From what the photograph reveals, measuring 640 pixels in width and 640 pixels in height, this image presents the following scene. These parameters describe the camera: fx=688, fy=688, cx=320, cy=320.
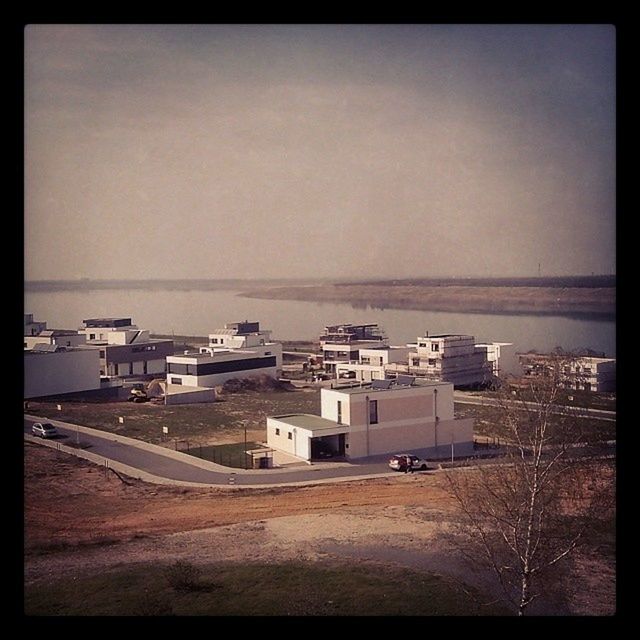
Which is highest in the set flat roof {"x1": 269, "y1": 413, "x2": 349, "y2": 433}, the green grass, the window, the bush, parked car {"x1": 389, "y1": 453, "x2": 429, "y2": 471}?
the window

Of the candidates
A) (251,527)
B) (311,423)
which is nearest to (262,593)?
(251,527)

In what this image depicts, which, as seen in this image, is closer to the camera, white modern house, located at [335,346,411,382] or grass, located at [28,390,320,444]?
grass, located at [28,390,320,444]

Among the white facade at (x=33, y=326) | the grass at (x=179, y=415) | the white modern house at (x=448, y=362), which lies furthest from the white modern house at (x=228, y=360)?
the white facade at (x=33, y=326)

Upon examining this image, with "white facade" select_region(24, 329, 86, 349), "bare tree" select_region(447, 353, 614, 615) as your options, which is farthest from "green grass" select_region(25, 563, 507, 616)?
"white facade" select_region(24, 329, 86, 349)

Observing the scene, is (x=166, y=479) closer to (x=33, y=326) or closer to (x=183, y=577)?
(x=183, y=577)

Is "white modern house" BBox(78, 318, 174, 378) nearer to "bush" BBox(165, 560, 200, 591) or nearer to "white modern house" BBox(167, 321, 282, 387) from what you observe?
"white modern house" BBox(167, 321, 282, 387)
